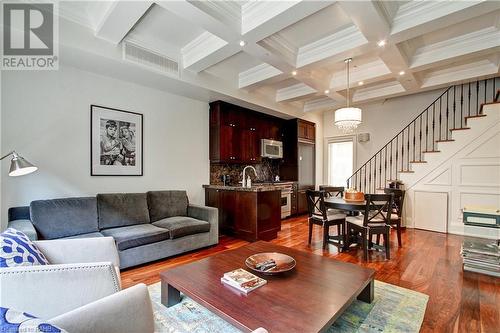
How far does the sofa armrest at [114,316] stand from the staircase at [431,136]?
571cm

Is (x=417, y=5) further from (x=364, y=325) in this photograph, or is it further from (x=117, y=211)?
(x=117, y=211)

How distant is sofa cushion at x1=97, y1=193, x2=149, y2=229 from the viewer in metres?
3.17

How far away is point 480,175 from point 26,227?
22.7ft

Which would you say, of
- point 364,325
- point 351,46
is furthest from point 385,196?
point 351,46

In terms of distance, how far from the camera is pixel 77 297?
4.22 ft

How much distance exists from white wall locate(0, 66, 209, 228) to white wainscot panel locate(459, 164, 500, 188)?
5420mm

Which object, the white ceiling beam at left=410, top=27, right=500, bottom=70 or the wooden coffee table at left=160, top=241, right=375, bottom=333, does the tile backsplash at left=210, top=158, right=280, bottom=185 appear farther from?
the white ceiling beam at left=410, top=27, right=500, bottom=70

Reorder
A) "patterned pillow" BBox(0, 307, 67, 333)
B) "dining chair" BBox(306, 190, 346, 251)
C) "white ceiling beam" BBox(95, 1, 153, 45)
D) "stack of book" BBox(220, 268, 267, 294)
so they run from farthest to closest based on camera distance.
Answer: "dining chair" BBox(306, 190, 346, 251) < "white ceiling beam" BBox(95, 1, 153, 45) < "stack of book" BBox(220, 268, 267, 294) < "patterned pillow" BBox(0, 307, 67, 333)

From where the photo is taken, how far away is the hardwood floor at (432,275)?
196 centimetres

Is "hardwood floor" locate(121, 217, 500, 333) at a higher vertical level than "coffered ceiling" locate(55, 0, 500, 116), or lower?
lower

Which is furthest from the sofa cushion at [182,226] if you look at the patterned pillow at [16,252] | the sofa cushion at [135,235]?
the patterned pillow at [16,252]

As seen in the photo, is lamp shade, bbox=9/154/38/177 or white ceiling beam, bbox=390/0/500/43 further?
white ceiling beam, bbox=390/0/500/43

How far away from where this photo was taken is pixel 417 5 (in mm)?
2682

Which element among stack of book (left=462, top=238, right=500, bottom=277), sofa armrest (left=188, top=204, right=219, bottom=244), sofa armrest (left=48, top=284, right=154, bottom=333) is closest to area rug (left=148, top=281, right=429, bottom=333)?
sofa armrest (left=48, top=284, right=154, bottom=333)
